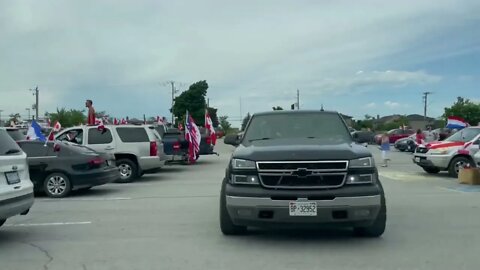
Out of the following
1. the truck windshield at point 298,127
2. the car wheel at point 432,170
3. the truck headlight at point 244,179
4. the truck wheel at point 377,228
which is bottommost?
the car wheel at point 432,170

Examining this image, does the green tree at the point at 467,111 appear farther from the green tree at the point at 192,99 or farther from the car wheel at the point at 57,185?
the car wheel at the point at 57,185

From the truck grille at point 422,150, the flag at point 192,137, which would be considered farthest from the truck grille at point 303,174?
the flag at point 192,137

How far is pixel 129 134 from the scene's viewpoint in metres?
16.9

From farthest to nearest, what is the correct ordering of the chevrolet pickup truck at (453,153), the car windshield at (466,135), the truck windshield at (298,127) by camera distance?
1. the car windshield at (466,135)
2. the chevrolet pickup truck at (453,153)
3. the truck windshield at (298,127)

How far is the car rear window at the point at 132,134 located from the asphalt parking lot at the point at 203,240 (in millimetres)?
4988

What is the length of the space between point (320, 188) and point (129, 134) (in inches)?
430

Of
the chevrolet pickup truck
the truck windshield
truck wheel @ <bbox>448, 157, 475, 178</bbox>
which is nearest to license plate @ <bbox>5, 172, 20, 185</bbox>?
the truck windshield

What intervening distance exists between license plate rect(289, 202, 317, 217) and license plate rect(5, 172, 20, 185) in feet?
12.4

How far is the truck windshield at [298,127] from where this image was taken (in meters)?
8.18

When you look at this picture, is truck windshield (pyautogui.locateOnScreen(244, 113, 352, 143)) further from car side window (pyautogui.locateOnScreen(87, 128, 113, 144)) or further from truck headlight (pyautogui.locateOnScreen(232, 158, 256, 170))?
car side window (pyautogui.locateOnScreen(87, 128, 113, 144))

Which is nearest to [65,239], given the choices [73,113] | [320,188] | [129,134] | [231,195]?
[231,195]

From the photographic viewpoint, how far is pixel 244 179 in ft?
23.1

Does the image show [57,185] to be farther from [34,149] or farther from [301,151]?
[301,151]

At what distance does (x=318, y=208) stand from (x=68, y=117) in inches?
3329
